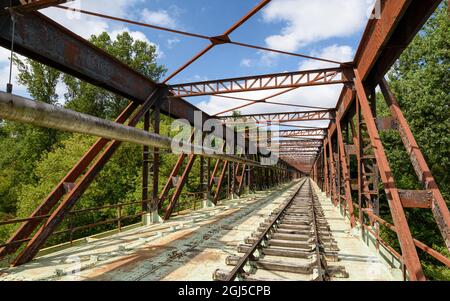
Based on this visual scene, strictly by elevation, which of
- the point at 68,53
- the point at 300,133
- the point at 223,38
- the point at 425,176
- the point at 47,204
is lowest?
the point at 47,204

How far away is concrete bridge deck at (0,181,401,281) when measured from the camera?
5.43 m

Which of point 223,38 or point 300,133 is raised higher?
point 223,38

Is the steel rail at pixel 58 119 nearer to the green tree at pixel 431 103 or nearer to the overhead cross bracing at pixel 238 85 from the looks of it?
the overhead cross bracing at pixel 238 85

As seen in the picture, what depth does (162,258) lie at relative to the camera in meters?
6.48

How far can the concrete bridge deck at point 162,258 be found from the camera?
5434 mm

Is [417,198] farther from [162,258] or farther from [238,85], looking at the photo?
[238,85]

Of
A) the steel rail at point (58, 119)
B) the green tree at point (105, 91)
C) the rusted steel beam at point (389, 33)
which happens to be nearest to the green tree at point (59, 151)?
the green tree at point (105, 91)

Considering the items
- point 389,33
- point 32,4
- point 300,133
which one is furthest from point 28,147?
point 389,33

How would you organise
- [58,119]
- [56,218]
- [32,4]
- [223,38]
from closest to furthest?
[58,119], [32,4], [56,218], [223,38]

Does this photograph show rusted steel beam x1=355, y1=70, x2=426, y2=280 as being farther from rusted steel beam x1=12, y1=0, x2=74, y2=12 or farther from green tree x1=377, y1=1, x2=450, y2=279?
green tree x1=377, y1=1, x2=450, y2=279

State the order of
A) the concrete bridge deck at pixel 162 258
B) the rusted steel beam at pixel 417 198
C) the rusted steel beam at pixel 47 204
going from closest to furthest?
1. the rusted steel beam at pixel 417 198
2. the concrete bridge deck at pixel 162 258
3. the rusted steel beam at pixel 47 204

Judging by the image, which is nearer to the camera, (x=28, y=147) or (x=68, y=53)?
(x=68, y=53)

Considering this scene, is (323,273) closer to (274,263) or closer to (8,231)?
(274,263)
